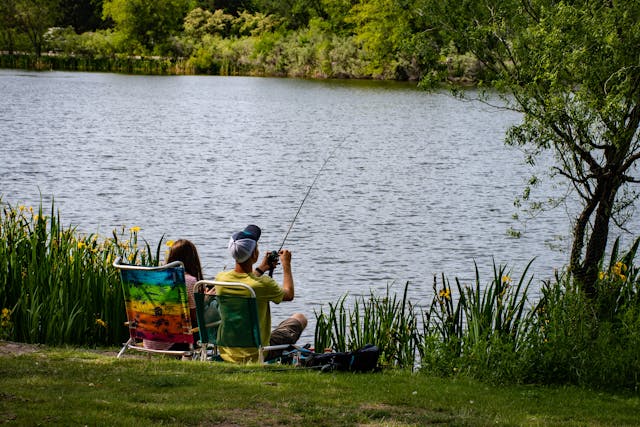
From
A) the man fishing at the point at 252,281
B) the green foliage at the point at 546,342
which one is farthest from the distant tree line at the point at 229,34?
the man fishing at the point at 252,281

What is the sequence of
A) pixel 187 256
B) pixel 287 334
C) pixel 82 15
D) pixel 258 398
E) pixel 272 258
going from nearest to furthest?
pixel 258 398
pixel 272 258
pixel 287 334
pixel 187 256
pixel 82 15

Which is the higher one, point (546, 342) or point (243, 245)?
point (243, 245)

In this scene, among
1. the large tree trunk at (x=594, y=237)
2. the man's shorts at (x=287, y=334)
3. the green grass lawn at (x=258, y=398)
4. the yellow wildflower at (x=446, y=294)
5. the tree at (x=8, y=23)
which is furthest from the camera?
the tree at (x=8, y=23)

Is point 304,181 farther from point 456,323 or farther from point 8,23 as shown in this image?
point 8,23

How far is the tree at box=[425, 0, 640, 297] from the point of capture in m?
8.38

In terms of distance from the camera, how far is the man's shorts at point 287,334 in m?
7.89

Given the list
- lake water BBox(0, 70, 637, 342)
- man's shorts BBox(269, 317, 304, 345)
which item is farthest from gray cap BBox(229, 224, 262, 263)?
lake water BBox(0, 70, 637, 342)

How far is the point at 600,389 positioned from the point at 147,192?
668 inches

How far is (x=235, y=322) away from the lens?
282 inches

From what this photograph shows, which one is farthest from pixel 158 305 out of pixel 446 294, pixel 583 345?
pixel 583 345

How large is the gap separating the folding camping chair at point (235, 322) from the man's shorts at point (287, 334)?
46 cm

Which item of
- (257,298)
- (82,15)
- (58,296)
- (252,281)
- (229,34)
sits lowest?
(58,296)

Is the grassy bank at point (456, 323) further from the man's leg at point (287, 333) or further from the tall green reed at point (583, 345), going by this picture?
the man's leg at point (287, 333)

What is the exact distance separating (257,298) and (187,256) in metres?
1.09
